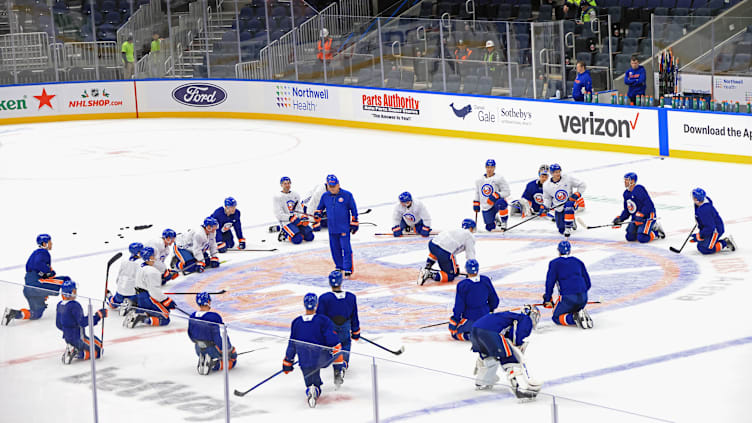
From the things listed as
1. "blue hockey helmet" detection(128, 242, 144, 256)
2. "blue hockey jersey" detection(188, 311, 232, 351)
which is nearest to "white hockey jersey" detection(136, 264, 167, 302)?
"blue hockey helmet" detection(128, 242, 144, 256)

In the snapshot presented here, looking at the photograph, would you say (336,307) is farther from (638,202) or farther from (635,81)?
(635,81)

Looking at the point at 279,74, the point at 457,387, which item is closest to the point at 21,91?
the point at 279,74

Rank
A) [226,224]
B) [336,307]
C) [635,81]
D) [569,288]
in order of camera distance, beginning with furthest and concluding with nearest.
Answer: [635,81], [226,224], [569,288], [336,307]

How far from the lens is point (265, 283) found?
48.8 ft

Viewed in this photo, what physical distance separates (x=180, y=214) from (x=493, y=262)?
656 cm

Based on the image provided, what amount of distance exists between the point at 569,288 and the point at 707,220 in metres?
3.57

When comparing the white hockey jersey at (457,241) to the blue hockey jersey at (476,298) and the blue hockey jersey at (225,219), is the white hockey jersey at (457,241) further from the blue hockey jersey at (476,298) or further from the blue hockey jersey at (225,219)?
the blue hockey jersey at (225,219)

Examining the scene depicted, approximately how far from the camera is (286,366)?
7984mm

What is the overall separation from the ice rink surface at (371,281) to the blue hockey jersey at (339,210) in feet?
2.38

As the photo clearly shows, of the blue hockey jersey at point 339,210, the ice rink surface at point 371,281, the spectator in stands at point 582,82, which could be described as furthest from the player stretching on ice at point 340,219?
the spectator in stands at point 582,82

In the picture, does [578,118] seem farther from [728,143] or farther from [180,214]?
[180,214]

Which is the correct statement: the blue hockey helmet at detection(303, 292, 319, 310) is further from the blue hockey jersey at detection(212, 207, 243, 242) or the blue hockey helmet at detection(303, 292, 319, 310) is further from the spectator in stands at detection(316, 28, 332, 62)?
the spectator in stands at detection(316, 28, 332, 62)

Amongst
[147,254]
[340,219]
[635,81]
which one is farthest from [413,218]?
[635,81]

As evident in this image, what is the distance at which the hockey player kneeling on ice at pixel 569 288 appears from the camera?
39.5 ft
